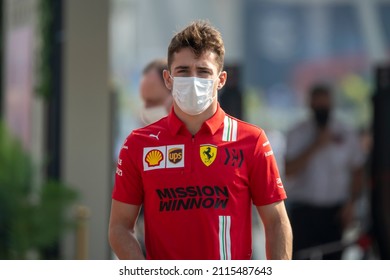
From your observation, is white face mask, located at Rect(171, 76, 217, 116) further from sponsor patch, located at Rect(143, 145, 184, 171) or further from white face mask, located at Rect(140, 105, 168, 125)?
white face mask, located at Rect(140, 105, 168, 125)

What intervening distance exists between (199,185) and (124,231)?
293mm

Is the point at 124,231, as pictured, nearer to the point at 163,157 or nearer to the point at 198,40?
the point at 163,157

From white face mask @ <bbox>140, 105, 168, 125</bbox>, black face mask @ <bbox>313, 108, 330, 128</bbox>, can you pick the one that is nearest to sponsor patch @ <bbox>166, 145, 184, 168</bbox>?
white face mask @ <bbox>140, 105, 168, 125</bbox>

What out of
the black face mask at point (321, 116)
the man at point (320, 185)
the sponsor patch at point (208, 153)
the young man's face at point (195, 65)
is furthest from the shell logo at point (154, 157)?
the black face mask at point (321, 116)

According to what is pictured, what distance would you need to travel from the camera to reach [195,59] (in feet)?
10.8

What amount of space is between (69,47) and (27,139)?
6.16ft

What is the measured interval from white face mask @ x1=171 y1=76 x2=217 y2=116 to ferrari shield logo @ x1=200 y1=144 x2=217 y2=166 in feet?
0.39

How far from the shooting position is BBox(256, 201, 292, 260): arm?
3.31 metres

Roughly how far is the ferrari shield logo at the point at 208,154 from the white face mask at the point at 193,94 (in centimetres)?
12

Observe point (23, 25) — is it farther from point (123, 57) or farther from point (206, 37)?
point (206, 37)

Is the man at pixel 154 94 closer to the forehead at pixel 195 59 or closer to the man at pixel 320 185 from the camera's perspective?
the forehead at pixel 195 59

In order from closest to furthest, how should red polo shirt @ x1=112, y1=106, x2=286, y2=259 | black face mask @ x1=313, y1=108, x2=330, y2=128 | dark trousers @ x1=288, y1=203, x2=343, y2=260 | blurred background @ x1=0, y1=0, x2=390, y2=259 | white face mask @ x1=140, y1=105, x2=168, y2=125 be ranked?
red polo shirt @ x1=112, y1=106, x2=286, y2=259 → white face mask @ x1=140, y1=105, x2=168, y2=125 → dark trousers @ x1=288, y1=203, x2=343, y2=260 → black face mask @ x1=313, y1=108, x2=330, y2=128 → blurred background @ x1=0, y1=0, x2=390, y2=259

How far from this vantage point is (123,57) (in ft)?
32.1

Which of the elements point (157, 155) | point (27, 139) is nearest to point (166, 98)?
point (157, 155)
